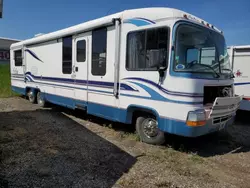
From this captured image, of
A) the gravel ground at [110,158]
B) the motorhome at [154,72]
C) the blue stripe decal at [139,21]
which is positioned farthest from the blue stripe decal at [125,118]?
the blue stripe decal at [139,21]

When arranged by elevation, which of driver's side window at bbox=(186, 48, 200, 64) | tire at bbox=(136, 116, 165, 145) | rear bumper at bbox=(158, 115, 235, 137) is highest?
driver's side window at bbox=(186, 48, 200, 64)

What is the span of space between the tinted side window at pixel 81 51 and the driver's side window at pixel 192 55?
3076 mm

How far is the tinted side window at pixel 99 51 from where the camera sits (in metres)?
5.83

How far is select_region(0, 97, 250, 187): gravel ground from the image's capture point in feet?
11.8

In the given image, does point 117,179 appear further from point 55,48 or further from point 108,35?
point 55,48

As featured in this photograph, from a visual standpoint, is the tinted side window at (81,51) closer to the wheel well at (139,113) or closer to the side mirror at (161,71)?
the wheel well at (139,113)

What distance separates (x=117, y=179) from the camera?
360 centimetres

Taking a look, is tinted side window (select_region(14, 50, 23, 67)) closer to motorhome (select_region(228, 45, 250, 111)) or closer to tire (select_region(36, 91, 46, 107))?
tire (select_region(36, 91, 46, 107))

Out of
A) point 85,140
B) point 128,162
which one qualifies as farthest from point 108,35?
point 128,162

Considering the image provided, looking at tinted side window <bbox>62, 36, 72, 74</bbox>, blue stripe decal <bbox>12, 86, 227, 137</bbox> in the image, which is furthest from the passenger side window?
tinted side window <bbox>62, 36, 72, 74</bbox>

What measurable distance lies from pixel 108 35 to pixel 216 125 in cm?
320

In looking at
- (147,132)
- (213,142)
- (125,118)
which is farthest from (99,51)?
(213,142)

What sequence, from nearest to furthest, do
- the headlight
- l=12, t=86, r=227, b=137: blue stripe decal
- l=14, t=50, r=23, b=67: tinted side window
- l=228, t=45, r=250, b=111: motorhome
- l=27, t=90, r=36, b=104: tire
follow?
the headlight, l=12, t=86, r=227, b=137: blue stripe decal, l=228, t=45, r=250, b=111: motorhome, l=27, t=90, r=36, b=104: tire, l=14, t=50, r=23, b=67: tinted side window

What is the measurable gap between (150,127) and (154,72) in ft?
4.07
